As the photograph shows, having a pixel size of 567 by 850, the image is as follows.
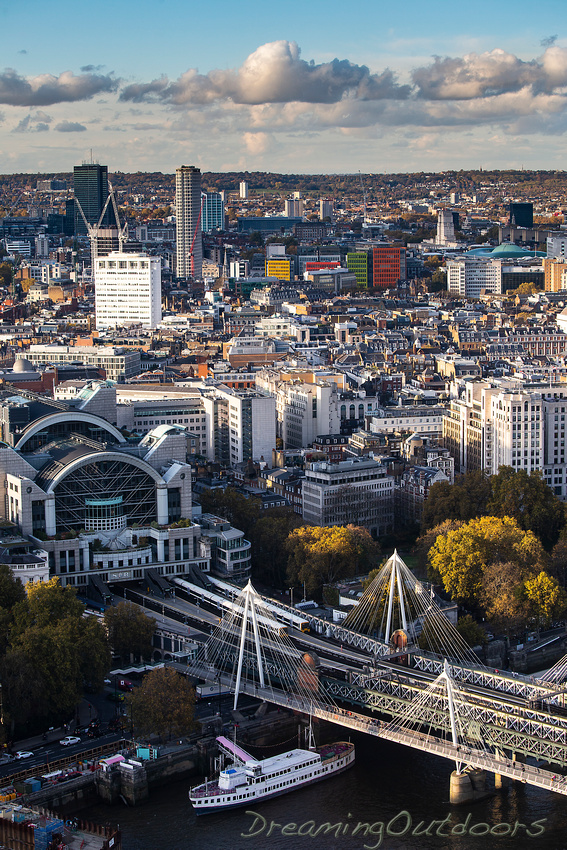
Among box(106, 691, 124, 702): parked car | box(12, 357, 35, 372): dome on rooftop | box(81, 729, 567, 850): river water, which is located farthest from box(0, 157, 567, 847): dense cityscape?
box(81, 729, 567, 850): river water

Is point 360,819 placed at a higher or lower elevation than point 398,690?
lower

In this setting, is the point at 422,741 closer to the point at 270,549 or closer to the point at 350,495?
the point at 270,549

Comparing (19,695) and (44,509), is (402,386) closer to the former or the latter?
(44,509)

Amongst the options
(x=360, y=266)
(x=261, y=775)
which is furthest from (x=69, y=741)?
(x=360, y=266)

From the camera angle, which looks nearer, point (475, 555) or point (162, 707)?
point (162, 707)

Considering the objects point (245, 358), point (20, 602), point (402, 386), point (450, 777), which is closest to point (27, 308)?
point (245, 358)

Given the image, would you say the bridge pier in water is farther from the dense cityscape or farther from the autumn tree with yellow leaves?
the autumn tree with yellow leaves
